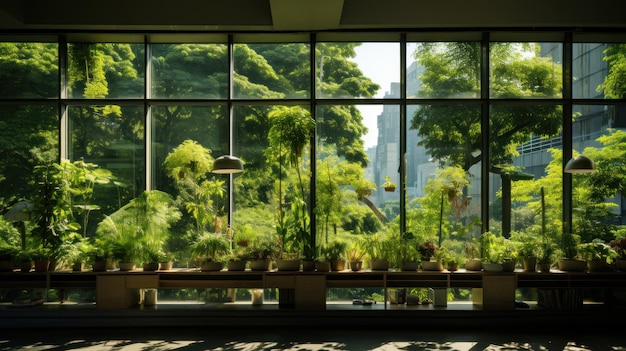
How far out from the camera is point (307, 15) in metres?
8.38

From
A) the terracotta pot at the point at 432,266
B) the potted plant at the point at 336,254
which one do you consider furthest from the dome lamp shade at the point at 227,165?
the terracotta pot at the point at 432,266

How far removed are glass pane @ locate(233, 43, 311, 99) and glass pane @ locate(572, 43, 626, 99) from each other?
442 centimetres

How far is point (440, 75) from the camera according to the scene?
30.9 ft

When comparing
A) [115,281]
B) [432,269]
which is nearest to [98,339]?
[115,281]

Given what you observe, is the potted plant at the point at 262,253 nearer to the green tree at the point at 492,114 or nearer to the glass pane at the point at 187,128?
the glass pane at the point at 187,128

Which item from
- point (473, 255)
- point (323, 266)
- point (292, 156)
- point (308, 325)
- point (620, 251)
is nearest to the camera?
point (308, 325)

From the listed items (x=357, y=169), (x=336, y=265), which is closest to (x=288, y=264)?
(x=336, y=265)

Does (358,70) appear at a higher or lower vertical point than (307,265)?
higher

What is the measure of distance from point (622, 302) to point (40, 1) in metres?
10.1

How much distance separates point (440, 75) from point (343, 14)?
1904 mm

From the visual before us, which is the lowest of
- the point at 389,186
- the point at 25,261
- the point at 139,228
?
the point at 25,261

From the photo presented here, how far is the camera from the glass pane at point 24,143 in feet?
30.6

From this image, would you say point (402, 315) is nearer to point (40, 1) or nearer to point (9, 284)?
point (9, 284)

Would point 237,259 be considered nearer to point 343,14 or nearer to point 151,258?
point 151,258
